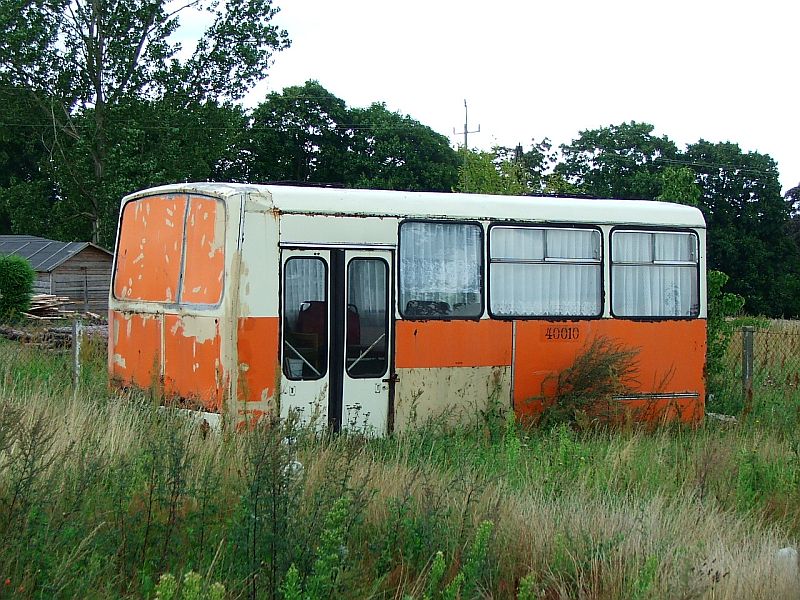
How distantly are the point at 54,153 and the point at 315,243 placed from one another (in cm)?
3559

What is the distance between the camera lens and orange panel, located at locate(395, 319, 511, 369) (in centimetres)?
1153

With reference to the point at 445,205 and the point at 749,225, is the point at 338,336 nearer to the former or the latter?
the point at 445,205

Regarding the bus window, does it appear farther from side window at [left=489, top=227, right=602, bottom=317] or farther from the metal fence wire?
the metal fence wire

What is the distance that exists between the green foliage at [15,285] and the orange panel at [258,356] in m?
19.9

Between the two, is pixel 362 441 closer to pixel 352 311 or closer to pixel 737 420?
pixel 352 311

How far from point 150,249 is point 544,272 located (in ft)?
14.7

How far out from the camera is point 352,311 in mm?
11234

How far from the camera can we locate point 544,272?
1253 centimetres

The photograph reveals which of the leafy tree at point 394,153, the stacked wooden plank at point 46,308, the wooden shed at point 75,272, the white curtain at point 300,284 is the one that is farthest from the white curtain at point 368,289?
the leafy tree at point 394,153

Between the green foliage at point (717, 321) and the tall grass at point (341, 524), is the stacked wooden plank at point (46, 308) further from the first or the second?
the tall grass at point (341, 524)

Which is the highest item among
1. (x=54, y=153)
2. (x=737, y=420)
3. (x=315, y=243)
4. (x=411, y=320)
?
(x=54, y=153)

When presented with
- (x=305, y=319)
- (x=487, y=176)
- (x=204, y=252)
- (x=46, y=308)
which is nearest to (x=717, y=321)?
(x=305, y=319)

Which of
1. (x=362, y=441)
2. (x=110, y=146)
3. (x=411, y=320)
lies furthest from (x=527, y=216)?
(x=110, y=146)

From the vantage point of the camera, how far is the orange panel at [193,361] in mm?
10602
